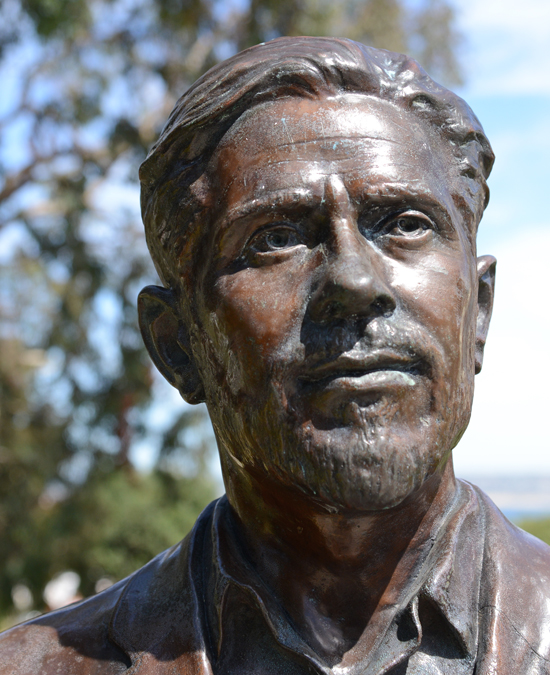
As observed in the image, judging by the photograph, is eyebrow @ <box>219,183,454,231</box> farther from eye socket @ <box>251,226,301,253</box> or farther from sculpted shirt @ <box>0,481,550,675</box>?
sculpted shirt @ <box>0,481,550,675</box>

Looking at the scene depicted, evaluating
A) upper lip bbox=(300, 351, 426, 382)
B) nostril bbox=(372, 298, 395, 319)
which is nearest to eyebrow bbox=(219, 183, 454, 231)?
nostril bbox=(372, 298, 395, 319)

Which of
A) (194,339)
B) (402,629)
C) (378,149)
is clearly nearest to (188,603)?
(402,629)

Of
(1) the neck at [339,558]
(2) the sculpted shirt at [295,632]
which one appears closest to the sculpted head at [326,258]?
(1) the neck at [339,558]

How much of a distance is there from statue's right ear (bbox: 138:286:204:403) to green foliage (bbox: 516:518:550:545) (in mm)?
3108

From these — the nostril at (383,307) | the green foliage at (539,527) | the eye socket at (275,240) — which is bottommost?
the green foliage at (539,527)

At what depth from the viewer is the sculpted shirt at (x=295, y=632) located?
171 cm

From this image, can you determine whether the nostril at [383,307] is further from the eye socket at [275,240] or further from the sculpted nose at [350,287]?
the eye socket at [275,240]

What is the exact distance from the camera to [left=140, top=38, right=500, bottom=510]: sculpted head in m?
1.67

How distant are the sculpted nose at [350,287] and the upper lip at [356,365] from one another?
0.09 metres

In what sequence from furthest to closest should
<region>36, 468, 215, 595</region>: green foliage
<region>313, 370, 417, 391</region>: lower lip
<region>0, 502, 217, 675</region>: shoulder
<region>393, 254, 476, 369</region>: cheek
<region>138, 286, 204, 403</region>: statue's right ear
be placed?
<region>36, 468, 215, 595</region>: green foliage
<region>138, 286, 204, 403</region>: statue's right ear
<region>0, 502, 217, 675</region>: shoulder
<region>393, 254, 476, 369</region>: cheek
<region>313, 370, 417, 391</region>: lower lip

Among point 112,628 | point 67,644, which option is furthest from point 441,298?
point 67,644

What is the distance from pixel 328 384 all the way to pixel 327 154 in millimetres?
536

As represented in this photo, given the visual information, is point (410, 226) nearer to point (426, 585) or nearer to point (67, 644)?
point (426, 585)

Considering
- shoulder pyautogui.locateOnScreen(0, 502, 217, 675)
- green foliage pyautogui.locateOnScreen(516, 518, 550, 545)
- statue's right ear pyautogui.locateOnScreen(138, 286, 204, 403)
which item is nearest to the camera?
shoulder pyautogui.locateOnScreen(0, 502, 217, 675)
